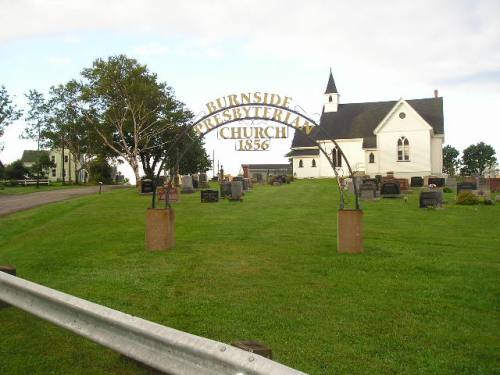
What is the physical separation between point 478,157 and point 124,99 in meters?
79.9

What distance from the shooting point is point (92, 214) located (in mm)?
20266

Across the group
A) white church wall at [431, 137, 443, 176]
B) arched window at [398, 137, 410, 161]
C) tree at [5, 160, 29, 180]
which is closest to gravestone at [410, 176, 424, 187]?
arched window at [398, 137, 410, 161]

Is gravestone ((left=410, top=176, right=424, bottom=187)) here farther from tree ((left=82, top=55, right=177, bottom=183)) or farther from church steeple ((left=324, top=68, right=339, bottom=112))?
church steeple ((left=324, top=68, right=339, bottom=112))

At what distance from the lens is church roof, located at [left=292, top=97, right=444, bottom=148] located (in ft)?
184

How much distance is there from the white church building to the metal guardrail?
1658 inches

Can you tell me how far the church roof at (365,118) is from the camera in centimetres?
5612

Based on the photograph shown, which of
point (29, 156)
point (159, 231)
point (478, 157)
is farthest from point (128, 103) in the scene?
point (478, 157)

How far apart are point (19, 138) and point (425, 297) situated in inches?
2489

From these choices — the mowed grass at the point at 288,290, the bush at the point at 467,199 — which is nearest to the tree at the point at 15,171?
the mowed grass at the point at 288,290

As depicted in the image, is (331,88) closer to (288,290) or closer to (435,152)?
(435,152)

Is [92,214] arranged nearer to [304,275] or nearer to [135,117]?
[304,275]

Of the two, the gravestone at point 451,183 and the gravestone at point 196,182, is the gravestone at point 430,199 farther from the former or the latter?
the gravestone at point 196,182

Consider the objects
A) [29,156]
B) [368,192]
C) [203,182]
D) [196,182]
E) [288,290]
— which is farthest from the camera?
[29,156]

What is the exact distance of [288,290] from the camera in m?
8.16
